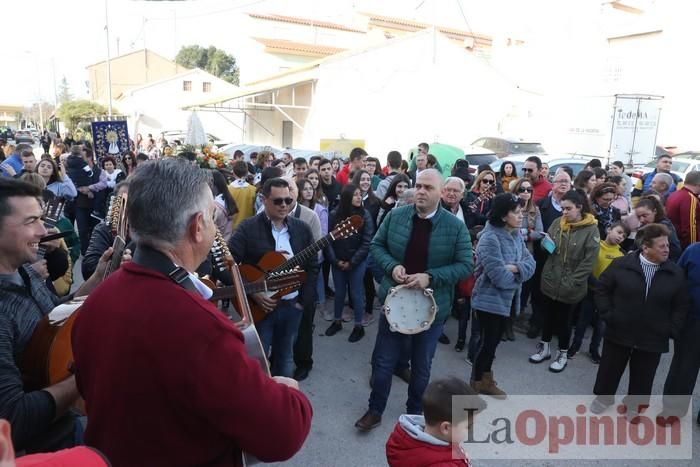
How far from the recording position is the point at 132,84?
52.7 m

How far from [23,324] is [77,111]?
46.2 meters

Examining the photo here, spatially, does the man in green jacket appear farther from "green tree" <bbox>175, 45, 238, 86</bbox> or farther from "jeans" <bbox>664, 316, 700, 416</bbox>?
"green tree" <bbox>175, 45, 238, 86</bbox>

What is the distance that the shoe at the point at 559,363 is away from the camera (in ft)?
16.5

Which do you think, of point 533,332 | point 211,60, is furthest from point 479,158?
point 211,60

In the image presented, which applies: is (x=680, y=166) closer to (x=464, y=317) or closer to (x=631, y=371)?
(x=464, y=317)

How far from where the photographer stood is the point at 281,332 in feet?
13.3

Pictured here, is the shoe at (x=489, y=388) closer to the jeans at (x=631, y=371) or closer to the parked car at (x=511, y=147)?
the jeans at (x=631, y=371)

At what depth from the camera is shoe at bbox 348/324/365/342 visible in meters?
5.70

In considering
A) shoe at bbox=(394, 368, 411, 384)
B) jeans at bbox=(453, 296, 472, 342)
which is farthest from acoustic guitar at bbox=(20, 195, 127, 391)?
jeans at bbox=(453, 296, 472, 342)

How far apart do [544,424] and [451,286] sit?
5.02ft

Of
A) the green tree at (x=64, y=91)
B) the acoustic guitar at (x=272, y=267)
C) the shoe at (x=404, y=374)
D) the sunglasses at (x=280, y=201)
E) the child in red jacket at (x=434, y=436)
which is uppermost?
the green tree at (x=64, y=91)

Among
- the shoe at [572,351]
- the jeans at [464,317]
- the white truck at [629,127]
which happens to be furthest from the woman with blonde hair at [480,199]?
the white truck at [629,127]

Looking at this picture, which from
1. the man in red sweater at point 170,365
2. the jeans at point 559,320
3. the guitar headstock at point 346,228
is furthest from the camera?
the jeans at point 559,320

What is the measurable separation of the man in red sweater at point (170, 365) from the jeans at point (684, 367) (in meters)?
3.96
